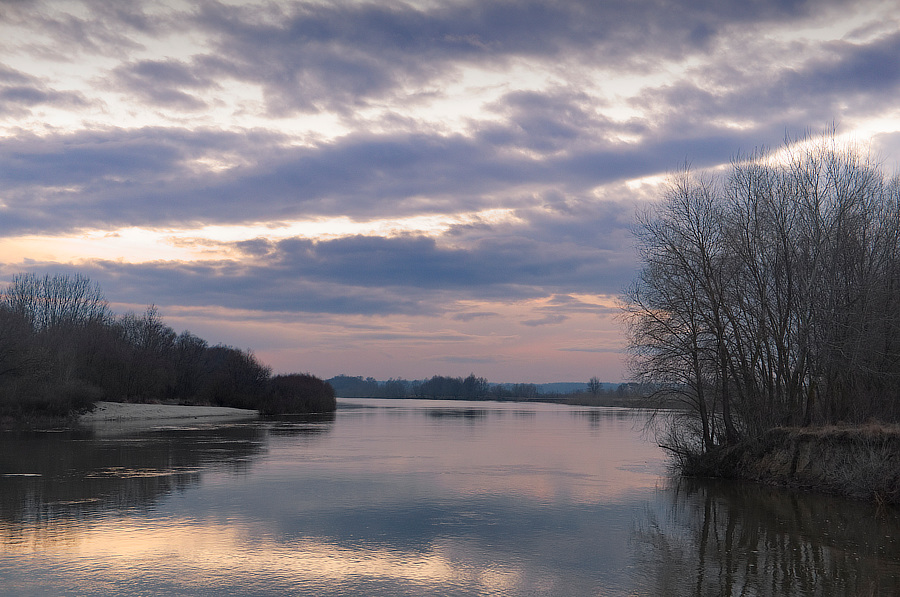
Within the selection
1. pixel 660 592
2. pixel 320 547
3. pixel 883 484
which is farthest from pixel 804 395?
pixel 320 547

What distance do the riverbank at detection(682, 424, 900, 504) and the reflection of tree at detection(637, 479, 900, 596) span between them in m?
0.70

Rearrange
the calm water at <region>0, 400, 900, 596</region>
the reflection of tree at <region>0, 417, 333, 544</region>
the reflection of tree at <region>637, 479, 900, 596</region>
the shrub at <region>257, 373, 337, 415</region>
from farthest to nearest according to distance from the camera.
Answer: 1. the shrub at <region>257, 373, 337, 415</region>
2. the reflection of tree at <region>0, 417, 333, 544</region>
3. the reflection of tree at <region>637, 479, 900, 596</region>
4. the calm water at <region>0, 400, 900, 596</region>

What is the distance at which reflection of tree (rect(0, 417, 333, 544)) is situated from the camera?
1559 centimetres

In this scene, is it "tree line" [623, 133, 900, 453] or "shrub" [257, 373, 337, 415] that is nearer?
"tree line" [623, 133, 900, 453]

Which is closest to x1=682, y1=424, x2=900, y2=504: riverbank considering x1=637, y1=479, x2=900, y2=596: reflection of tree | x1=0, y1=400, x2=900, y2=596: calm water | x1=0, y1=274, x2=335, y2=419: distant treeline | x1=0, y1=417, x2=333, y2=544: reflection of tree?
x1=637, y1=479, x2=900, y2=596: reflection of tree

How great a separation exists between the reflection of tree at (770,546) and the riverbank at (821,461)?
70 cm

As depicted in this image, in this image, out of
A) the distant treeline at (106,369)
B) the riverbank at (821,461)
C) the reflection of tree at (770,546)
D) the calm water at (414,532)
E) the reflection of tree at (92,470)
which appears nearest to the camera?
the calm water at (414,532)

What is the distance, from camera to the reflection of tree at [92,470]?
15.6 meters

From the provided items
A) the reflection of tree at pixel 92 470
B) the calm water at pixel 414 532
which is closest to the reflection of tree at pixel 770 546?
the calm water at pixel 414 532

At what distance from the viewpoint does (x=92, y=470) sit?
23.0m

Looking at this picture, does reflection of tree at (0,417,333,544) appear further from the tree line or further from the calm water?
the tree line

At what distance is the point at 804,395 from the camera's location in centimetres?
2450

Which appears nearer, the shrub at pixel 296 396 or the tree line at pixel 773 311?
the tree line at pixel 773 311

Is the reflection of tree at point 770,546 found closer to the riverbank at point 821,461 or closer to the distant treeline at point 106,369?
the riverbank at point 821,461
